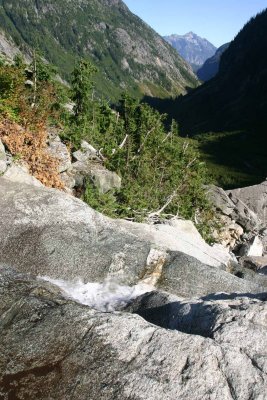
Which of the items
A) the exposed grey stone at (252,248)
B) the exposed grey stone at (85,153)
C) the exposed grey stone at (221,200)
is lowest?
the exposed grey stone at (221,200)

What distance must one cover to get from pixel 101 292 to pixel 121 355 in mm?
5057

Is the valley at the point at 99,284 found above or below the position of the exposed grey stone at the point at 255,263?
above

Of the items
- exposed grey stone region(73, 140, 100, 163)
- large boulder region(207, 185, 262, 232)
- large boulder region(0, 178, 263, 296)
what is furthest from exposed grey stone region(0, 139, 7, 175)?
large boulder region(207, 185, 262, 232)

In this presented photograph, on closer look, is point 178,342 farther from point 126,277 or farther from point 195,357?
point 126,277

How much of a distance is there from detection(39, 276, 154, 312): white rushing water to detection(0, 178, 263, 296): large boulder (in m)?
0.24

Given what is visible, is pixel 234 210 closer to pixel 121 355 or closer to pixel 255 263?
pixel 255 263

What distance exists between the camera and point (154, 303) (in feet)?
38.4

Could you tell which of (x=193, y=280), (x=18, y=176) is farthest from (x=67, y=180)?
(x=193, y=280)

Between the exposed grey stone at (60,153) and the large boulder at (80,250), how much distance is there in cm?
556

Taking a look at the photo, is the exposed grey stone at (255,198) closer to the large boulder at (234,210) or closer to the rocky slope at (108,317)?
the large boulder at (234,210)

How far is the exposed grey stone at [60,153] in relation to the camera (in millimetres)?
21566

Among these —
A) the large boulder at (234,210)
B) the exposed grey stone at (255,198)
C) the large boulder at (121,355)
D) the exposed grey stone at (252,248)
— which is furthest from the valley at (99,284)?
the exposed grey stone at (255,198)

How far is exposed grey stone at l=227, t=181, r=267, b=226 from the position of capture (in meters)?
55.9

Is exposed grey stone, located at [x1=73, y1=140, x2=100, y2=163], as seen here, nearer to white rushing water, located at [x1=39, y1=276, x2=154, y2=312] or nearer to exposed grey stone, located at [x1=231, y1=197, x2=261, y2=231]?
white rushing water, located at [x1=39, y1=276, x2=154, y2=312]
